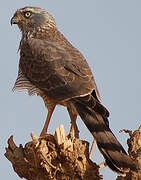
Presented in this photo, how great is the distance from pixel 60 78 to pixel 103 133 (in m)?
1.61

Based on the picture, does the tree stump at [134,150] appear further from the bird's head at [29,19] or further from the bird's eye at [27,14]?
the bird's eye at [27,14]

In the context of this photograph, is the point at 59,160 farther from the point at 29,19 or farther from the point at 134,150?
the point at 29,19

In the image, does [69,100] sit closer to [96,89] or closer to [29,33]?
[96,89]

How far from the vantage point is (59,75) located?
857cm

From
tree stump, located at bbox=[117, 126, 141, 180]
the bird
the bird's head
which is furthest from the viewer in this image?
the bird's head

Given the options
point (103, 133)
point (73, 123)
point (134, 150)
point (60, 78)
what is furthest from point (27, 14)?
point (134, 150)

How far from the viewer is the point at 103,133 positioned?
7.23m

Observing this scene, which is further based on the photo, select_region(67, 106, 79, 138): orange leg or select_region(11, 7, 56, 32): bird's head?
select_region(11, 7, 56, 32): bird's head

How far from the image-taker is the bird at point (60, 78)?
716 centimetres

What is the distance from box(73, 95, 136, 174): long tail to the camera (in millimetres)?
6727

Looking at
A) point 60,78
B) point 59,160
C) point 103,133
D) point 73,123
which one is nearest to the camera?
point 59,160

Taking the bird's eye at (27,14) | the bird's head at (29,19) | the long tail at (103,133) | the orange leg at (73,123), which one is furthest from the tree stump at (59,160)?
the bird's eye at (27,14)

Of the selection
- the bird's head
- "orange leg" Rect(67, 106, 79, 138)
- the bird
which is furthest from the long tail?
the bird's head

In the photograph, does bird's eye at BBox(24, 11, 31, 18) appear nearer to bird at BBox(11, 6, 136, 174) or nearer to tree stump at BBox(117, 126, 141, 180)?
bird at BBox(11, 6, 136, 174)
